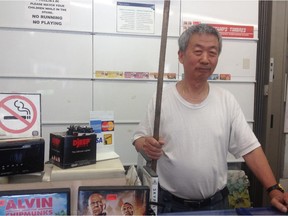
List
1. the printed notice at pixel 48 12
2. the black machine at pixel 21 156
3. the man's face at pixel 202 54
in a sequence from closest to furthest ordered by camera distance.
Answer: the black machine at pixel 21 156
the man's face at pixel 202 54
the printed notice at pixel 48 12

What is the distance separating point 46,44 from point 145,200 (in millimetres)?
1670

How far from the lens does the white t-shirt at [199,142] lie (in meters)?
1.24

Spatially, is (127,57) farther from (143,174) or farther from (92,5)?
(143,174)

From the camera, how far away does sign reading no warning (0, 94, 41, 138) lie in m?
0.98

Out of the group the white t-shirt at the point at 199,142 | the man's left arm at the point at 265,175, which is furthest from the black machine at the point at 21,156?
the man's left arm at the point at 265,175

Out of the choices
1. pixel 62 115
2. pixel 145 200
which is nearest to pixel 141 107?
pixel 62 115

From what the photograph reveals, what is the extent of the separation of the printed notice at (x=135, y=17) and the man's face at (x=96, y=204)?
164 cm

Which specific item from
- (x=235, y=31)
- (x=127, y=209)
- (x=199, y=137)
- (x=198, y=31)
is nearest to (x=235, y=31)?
(x=235, y=31)

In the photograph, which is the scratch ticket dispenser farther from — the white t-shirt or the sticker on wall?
the sticker on wall

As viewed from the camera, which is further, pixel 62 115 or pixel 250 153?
pixel 62 115

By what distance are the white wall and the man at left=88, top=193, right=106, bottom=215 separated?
4.70 feet

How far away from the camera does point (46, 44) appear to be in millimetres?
2059

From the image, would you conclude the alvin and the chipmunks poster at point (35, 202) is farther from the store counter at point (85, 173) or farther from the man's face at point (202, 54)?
the man's face at point (202, 54)

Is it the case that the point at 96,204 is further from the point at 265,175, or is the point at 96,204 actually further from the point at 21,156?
the point at 265,175
